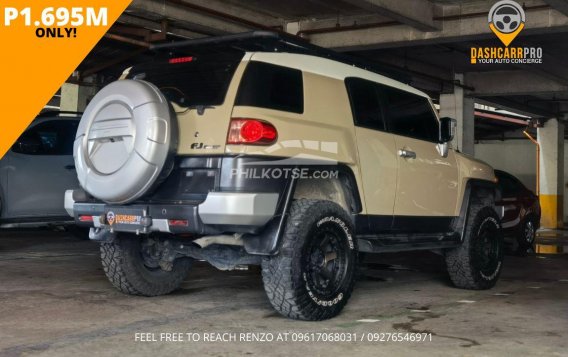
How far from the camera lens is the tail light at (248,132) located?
4555 mm

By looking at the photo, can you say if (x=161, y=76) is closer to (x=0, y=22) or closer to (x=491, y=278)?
(x=491, y=278)

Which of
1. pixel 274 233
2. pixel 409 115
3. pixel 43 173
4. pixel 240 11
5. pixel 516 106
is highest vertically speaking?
pixel 240 11

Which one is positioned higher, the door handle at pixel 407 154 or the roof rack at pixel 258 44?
the roof rack at pixel 258 44

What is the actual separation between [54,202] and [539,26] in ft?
28.3

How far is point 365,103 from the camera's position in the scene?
568 cm

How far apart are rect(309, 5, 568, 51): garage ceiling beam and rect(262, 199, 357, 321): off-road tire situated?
8465mm

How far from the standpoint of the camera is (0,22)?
11953 millimetres

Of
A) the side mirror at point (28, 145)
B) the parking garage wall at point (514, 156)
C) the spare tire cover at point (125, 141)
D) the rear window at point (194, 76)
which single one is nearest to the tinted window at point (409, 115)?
the rear window at point (194, 76)

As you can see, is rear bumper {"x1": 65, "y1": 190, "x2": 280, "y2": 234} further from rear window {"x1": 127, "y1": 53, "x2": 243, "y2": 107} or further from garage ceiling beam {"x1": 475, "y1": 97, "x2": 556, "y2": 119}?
garage ceiling beam {"x1": 475, "y1": 97, "x2": 556, "y2": 119}

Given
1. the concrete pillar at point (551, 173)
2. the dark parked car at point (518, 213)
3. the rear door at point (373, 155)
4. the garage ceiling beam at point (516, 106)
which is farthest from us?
the concrete pillar at point (551, 173)

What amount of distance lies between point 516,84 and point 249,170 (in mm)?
15942

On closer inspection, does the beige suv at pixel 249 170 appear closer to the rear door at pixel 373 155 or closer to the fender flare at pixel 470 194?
the rear door at pixel 373 155

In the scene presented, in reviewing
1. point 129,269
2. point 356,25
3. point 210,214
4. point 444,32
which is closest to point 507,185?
point 444,32

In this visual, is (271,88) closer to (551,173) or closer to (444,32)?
(444,32)
